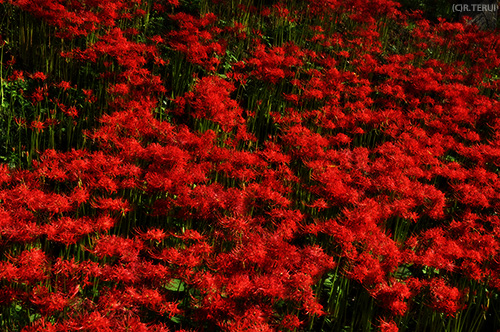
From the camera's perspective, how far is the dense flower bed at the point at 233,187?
2.52 metres

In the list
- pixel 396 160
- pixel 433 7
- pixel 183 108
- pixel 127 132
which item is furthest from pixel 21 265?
pixel 433 7

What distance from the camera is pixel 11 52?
5121 millimetres

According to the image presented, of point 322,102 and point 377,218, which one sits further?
point 322,102

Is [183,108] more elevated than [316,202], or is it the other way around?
[183,108]

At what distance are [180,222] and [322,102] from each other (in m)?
2.67

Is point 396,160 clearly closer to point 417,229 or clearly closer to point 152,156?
point 417,229

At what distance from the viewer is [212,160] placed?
368 cm

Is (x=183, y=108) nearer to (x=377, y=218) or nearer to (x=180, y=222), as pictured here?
(x=180, y=222)

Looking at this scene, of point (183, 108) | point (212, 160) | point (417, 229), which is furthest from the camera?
point (183, 108)

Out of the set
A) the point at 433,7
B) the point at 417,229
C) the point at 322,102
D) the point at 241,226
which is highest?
the point at 433,7

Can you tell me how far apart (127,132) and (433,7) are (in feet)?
35.7

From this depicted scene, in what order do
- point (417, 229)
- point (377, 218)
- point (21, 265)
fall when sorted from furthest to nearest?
1. point (417, 229)
2. point (377, 218)
3. point (21, 265)

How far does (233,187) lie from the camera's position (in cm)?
366

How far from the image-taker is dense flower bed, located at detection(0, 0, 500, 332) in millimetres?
2518
